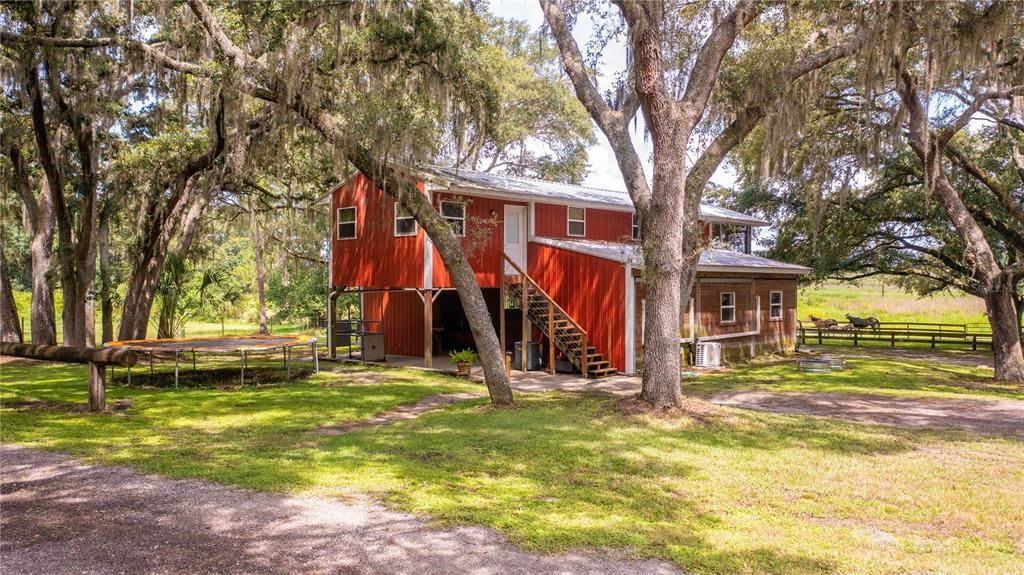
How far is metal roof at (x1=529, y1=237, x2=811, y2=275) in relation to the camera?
1618 cm

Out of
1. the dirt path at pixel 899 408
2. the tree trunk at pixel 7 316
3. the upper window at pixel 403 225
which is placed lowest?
the dirt path at pixel 899 408

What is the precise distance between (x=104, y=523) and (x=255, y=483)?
4.25ft

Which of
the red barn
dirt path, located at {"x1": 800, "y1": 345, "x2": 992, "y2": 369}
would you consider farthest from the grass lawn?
dirt path, located at {"x1": 800, "y1": 345, "x2": 992, "y2": 369}

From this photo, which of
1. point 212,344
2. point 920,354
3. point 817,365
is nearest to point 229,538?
point 212,344

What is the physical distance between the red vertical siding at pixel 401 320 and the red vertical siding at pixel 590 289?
4.40 m

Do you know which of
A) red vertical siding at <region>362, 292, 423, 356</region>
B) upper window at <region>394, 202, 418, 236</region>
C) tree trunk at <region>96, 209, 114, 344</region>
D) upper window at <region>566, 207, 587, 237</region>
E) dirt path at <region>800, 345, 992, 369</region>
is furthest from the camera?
red vertical siding at <region>362, 292, 423, 356</region>

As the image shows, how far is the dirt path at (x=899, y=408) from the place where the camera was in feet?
31.8

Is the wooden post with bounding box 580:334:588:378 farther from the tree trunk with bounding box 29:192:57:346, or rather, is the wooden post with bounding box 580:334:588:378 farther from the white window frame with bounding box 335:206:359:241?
the tree trunk with bounding box 29:192:57:346

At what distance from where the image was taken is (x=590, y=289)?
1661 centimetres

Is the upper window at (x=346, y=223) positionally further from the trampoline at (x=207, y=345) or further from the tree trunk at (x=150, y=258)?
the trampoline at (x=207, y=345)

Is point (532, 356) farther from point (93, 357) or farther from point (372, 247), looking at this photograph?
point (93, 357)

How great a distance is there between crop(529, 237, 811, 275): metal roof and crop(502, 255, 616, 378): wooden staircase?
4.51 feet

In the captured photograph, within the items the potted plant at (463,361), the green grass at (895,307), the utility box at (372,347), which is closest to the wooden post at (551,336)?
the potted plant at (463,361)

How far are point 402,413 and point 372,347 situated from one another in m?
8.37
